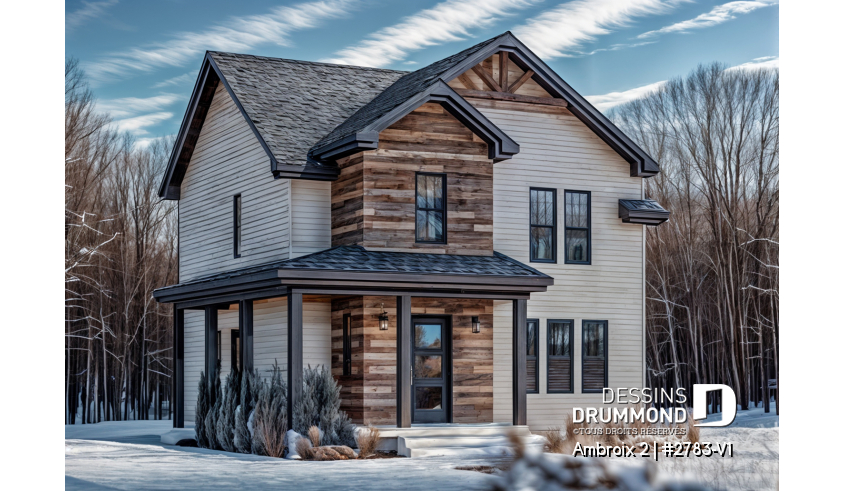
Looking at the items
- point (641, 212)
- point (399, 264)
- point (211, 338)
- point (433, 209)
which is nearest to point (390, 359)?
point (399, 264)

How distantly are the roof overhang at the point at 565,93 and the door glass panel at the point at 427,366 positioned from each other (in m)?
5.54

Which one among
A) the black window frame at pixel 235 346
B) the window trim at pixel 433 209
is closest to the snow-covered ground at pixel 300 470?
the black window frame at pixel 235 346

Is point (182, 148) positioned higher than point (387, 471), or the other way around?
point (182, 148)

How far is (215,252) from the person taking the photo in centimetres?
2148

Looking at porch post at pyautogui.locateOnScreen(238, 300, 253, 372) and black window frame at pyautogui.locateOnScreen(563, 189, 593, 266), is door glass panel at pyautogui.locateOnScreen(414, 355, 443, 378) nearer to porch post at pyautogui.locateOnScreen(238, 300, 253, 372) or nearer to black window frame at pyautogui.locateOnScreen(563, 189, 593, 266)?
porch post at pyautogui.locateOnScreen(238, 300, 253, 372)

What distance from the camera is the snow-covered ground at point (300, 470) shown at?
12.1 m

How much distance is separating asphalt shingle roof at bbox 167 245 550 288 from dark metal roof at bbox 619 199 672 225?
3.36m

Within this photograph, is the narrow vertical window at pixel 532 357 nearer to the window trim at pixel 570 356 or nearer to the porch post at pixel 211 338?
the window trim at pixel 570 356

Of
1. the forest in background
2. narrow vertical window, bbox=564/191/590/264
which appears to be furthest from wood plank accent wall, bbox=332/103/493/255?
the forest in background

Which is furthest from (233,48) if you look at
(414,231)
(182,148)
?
(414,231)

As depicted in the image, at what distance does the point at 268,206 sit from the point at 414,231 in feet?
10.2
